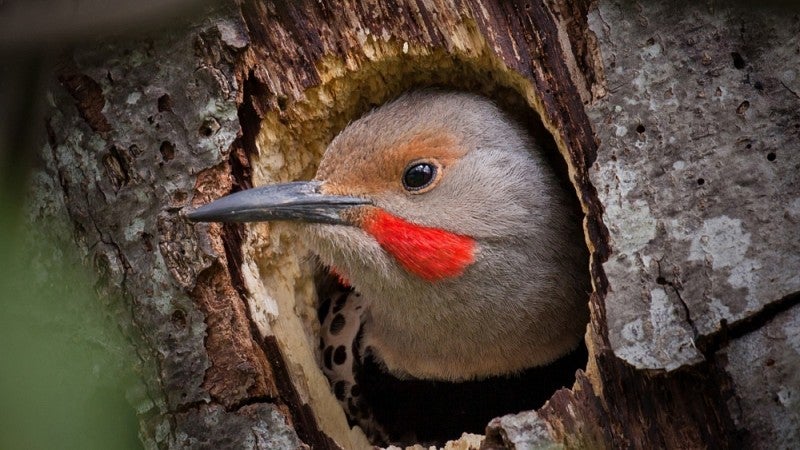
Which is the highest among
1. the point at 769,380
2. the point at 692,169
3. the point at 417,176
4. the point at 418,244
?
the point at 417,176

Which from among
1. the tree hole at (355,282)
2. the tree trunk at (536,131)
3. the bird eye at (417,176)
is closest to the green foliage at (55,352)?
the tree trunk at (536,131)

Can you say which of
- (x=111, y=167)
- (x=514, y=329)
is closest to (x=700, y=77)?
(x=514, y=329)

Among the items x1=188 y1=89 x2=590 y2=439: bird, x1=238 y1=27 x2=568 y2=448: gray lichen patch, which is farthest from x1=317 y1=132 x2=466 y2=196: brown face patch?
x1=238 y1=27 x2=568 y2=448: gray lichen patch

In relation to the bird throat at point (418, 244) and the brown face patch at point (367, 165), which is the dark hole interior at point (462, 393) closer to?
the brown face patch at point (367, 165)

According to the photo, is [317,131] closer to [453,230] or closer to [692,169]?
[453,230]

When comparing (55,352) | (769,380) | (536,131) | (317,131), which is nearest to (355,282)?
(317,131)

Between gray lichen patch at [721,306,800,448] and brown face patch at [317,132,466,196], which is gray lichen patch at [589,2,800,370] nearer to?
gray lichen patch at [721,306,800,448]

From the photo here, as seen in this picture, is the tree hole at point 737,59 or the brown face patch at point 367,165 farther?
the brown face patch at point 367,165
